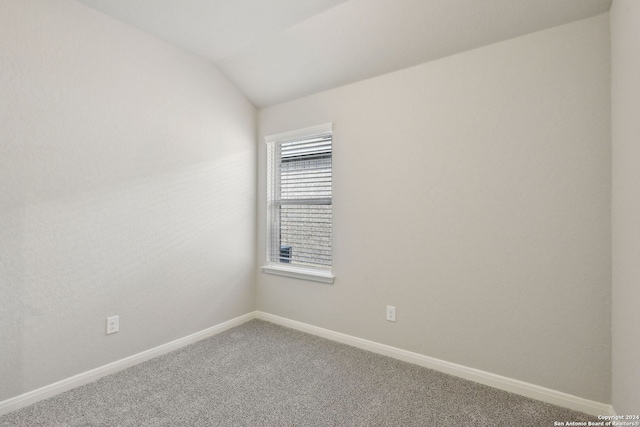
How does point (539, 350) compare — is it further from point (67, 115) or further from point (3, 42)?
point (3, 42)

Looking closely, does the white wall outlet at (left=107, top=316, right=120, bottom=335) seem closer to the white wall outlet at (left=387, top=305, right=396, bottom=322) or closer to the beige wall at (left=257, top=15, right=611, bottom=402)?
the beige wall at (left=257, top=15, right=611, bottom=402)

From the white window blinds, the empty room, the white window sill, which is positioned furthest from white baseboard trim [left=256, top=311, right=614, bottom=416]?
the white window blinds

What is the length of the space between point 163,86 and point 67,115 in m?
0.77

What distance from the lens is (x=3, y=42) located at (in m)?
1.79

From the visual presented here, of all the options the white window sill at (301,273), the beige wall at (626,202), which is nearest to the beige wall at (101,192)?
the white window sill at (301,273)

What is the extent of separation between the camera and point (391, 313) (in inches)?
99.5

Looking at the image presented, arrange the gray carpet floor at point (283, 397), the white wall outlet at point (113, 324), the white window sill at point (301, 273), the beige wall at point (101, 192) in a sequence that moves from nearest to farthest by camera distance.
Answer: the gray carpet floor at point (283, 397)
the beige wall at point (101, 192)
the white wall outlet at point (113, 324)
the white window sill at point (301, 273)

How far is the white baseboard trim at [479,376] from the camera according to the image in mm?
1807

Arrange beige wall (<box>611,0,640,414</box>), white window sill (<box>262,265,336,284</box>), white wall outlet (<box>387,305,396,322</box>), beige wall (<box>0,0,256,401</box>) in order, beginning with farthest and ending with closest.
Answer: white window sill (<box>262,265,336,284</box>) → white wall outlet (<box>387,305,396,322</box>) → beige wall (<box>0,0,256,401</box>) → beige wall (<box>611,0,640,414</box>)

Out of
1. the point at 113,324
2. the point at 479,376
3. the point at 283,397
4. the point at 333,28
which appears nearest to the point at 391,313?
the point at 479,376

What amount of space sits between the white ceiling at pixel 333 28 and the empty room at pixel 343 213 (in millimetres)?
15

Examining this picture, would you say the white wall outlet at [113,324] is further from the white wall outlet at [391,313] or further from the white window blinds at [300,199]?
the white wall outlet at [391,313]

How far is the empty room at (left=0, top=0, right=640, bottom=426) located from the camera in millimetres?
1782

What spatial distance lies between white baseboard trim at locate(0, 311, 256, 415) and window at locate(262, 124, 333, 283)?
876 mm
